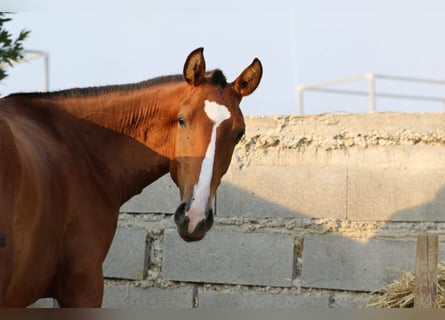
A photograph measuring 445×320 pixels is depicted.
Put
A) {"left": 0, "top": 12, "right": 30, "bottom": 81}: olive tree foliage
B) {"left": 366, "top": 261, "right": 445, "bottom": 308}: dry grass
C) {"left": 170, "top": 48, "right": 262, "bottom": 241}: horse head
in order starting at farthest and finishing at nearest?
{"left": 366, "top": 261, "right": 445, "bottom": 308}: dry grass < {"left": 170, "top": 48, "right": 262, "bottom": 241}: horse head < {"left": 0, "top": 12, "right": 30, "bottom": 81}: olive tree foliage

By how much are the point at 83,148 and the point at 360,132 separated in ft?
5.41

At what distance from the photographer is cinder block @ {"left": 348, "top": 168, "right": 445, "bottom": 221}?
389 cm

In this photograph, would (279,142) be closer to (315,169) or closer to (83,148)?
(315,169)

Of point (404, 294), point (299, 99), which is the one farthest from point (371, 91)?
point (404, 294)

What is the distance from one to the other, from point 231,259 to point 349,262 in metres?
0.60

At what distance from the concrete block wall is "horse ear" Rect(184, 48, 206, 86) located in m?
1.24

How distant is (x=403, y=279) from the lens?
3607mm

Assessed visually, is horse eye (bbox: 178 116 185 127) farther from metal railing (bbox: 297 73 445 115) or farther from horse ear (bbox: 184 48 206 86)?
metal railing (bbox: 297 73 445 115)

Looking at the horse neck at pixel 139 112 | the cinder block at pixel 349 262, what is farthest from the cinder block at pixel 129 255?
the horse neck at pixel 139 112

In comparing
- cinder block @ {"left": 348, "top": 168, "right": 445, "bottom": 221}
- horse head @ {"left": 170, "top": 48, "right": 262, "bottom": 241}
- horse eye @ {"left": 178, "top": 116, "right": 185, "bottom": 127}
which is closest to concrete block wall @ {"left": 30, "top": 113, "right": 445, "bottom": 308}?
cinder block @ {"left": 348, "top": 168, "right": 445, "bottom": 221}

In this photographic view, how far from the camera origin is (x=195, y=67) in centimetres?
290

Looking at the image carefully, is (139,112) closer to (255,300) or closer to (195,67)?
(195,67)

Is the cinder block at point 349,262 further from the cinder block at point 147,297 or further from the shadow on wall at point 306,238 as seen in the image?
the cinder block at point 147,297

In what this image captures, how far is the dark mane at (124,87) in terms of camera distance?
2.90 meters
